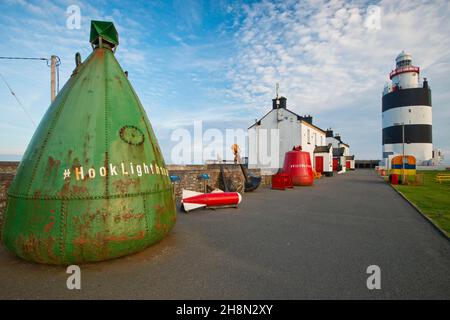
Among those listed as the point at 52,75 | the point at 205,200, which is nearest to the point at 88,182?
the point at 205,200

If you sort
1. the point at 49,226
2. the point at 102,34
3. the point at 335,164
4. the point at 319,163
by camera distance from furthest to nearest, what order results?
the point at 335,164, the point at 319,163, the point at 102,34, the point at 49,226

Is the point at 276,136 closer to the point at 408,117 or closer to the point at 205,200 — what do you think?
the point at 205,200

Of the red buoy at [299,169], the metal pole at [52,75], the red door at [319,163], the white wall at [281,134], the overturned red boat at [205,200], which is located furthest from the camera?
the red door at [319,163]

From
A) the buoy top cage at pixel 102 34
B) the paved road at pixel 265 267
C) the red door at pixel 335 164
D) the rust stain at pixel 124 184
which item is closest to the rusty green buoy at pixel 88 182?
the rust stain at pixel 124 184

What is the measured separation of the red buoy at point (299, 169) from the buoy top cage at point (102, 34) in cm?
1633

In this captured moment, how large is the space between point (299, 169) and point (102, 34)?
1693 cm

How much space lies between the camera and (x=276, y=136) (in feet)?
95.2

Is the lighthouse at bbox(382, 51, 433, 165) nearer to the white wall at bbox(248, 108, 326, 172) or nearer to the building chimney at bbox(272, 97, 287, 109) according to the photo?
the white wall at bbox(248, 108, 326, 172)

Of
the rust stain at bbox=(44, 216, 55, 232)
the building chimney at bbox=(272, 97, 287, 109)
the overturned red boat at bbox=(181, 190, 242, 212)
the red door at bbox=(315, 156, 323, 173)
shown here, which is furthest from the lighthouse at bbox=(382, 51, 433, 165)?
the rust stain at bbox=(44, 216, 55, 232)

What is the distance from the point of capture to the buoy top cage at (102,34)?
17.5 ft

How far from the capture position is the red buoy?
61.7 ft

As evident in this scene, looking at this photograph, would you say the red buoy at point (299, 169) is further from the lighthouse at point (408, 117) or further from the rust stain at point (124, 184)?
the lighthouse at point (408, 117)
